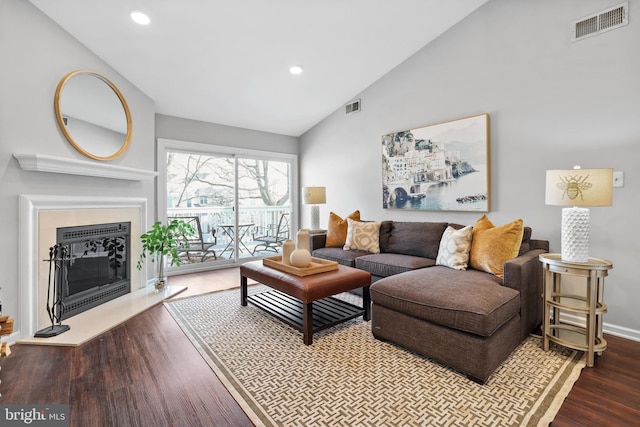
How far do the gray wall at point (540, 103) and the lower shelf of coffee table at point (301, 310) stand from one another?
5.49 ft

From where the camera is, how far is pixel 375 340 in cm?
239

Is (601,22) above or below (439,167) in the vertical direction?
above

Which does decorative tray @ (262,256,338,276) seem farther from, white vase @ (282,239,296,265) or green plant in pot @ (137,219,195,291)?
green plant in pot @ (137,219,195,291)

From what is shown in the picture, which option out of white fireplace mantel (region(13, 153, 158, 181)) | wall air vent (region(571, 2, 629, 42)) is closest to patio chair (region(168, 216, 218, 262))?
white fireplace mantel (region(13, 153, 158, 181))

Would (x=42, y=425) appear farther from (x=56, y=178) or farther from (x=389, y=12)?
(x=389, y=12)

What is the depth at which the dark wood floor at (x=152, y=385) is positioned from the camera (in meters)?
1.55

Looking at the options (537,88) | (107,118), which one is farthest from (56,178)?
(537,88)

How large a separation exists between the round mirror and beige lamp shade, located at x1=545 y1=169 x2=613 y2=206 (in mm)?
3978

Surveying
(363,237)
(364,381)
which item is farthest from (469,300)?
(363,237)

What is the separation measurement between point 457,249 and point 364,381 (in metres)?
1.51

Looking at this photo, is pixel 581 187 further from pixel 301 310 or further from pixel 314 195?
pixel 314 195

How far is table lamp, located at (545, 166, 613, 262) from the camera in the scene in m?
2.00

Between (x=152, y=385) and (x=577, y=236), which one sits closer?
(x=152, y=385)

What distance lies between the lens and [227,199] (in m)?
5.09
